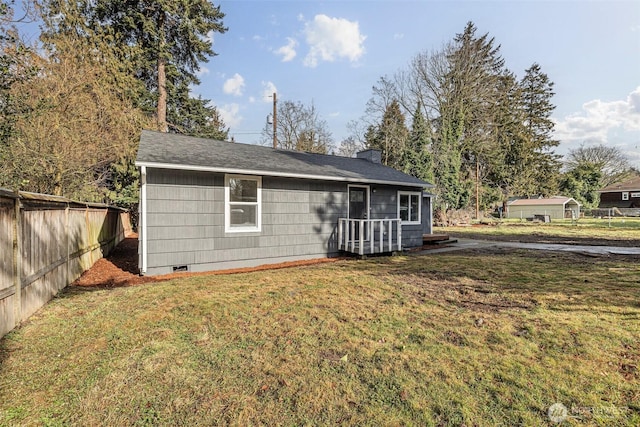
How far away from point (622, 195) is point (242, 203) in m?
55.1

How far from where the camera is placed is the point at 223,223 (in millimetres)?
7199

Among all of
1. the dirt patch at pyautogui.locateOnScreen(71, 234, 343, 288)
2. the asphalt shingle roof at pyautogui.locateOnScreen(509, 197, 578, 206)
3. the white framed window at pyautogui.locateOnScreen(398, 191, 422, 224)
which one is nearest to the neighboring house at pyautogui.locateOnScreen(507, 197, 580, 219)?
the asphalt shingle roof at pyautogui.locateOnScreen(509, 197, 578, 206)

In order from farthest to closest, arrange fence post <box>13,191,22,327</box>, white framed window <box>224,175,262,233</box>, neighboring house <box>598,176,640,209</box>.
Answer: neighboring house <box>598,176,640,209</box>, white framed window <box>224,175,262,233</box>, fence post <box>13,191,22,327</box>

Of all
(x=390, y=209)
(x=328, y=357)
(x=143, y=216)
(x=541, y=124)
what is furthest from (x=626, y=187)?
(x=143, y=216)

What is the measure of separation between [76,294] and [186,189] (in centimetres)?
276

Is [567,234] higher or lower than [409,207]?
lower

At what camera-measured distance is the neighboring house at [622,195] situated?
40.0 metres

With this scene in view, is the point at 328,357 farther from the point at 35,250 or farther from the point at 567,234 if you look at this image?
the point at 567,234

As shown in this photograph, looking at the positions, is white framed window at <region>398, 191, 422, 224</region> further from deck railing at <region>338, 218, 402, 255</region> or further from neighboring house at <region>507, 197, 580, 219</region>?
neighboring house at <region>507, 197, 580, 219</region>

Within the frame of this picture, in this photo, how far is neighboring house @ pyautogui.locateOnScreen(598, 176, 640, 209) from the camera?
40.0 meters

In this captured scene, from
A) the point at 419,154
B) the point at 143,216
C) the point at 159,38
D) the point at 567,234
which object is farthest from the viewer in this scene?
the point at 419,154

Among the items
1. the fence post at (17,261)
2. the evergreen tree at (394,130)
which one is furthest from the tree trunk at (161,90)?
the evergreen tree at (394,130)

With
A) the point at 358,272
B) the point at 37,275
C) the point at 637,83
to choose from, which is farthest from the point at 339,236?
the point at 637,83

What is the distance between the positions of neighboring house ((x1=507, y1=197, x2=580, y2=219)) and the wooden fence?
3815 cm
